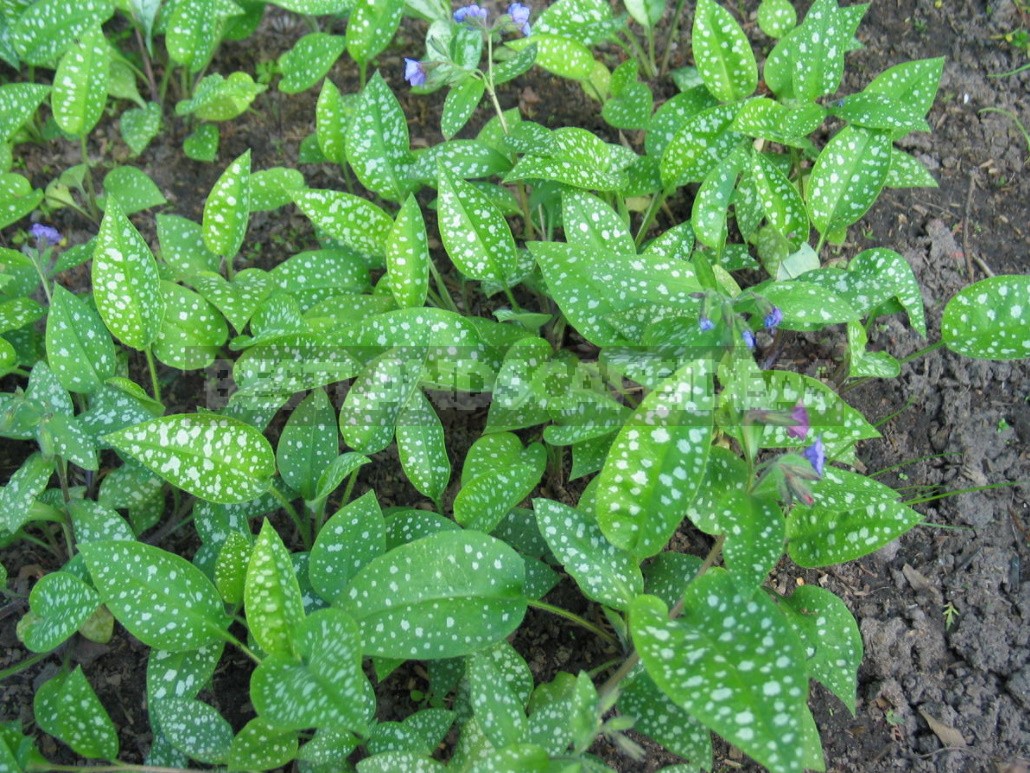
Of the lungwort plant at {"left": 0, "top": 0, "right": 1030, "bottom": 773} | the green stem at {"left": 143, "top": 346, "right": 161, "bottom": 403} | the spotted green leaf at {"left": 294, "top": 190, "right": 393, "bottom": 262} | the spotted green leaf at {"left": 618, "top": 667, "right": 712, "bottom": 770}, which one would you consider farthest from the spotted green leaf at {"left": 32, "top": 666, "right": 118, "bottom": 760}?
the spotted green leaf at {"left": 294, "top": 190, "right": 393, "bottom": 262}

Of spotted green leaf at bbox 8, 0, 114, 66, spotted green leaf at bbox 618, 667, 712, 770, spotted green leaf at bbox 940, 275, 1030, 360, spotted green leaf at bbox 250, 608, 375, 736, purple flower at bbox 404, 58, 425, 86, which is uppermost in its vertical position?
spotted green leaf at bbox 8, 0, 114, 66

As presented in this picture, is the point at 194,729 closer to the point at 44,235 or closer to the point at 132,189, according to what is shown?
the point at 44,235

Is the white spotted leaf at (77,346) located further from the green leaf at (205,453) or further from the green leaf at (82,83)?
the green leaf at (82,83)

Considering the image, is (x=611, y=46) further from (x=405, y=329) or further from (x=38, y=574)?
(x=38, y=574)

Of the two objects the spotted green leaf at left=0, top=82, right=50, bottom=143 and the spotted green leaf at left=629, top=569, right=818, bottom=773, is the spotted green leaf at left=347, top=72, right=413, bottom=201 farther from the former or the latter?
the spotted green leaf at left=629, top=569, right=818, bottom=773

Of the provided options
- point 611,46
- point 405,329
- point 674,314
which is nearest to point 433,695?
point 405,329

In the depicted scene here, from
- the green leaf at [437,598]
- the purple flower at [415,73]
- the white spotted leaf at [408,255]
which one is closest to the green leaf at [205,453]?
the green leaf at [437,598]

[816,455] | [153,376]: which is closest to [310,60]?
[153,376]
